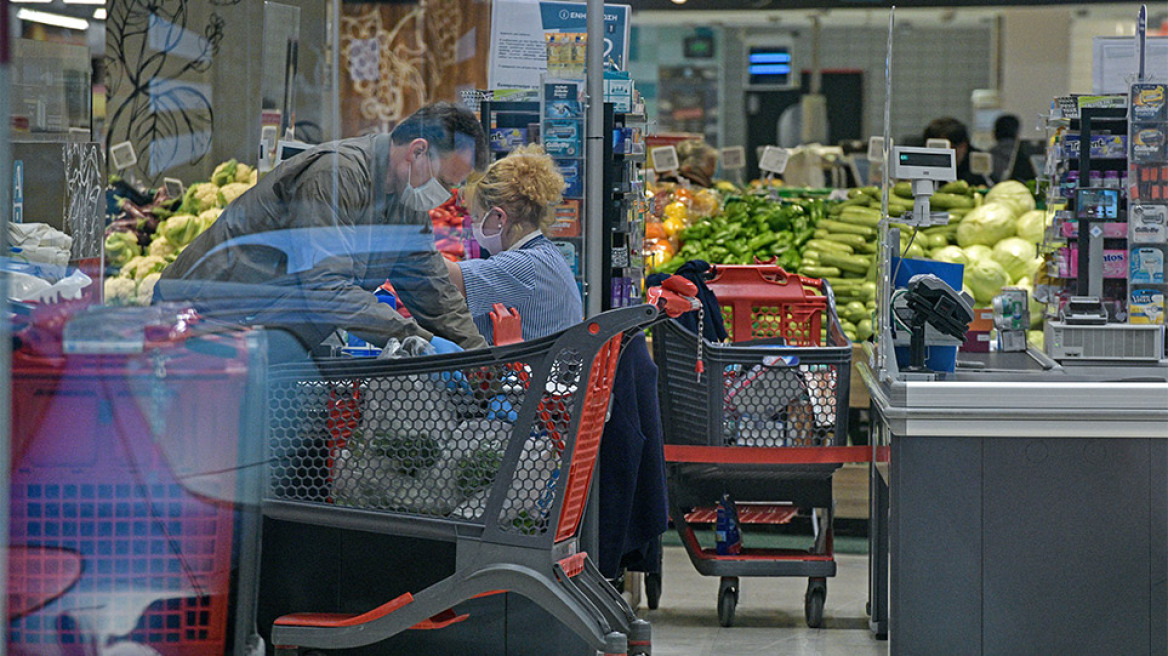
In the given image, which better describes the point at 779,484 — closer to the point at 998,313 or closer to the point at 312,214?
the point at 998,313

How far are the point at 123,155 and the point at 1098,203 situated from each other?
3.33m

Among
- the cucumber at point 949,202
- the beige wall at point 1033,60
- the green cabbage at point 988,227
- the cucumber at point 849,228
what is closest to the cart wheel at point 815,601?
the cucumber at point 849,228

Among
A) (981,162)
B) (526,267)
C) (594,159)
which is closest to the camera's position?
(594,159)

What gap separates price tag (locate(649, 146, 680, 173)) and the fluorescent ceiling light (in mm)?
4345

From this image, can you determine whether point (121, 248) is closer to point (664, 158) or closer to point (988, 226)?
point (664, 158)

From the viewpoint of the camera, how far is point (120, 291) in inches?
124

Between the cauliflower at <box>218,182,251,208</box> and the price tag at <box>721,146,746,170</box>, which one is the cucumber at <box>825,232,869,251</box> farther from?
the cauliflower at <box>218,182,251,208</box>

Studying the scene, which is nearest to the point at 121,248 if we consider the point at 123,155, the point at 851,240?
the point at 123,155

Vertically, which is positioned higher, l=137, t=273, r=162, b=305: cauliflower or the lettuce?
the lettuce

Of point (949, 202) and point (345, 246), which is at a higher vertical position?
point (949, 202)

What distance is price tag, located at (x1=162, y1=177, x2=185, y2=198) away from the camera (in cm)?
369

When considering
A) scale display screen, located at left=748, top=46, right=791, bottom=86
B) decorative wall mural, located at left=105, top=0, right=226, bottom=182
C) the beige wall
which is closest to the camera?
decorative wall mural, located at left=105, top=0, right=226, bottom=182

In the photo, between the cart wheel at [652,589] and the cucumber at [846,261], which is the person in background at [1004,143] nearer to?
the cucumber at [846,261]

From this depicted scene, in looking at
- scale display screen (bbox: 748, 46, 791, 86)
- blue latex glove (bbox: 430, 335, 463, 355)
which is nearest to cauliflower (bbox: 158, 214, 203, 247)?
blue latex glove (bbox: 430, 335, 463, 355)
